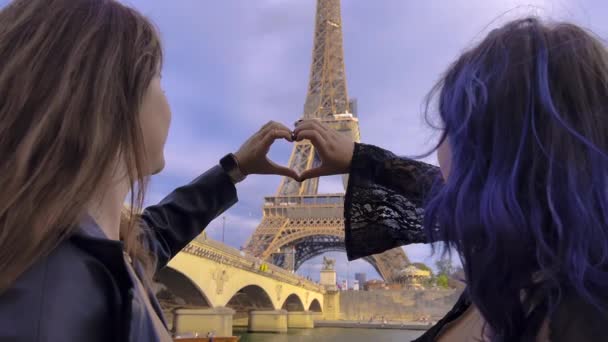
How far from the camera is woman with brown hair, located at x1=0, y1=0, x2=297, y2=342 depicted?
711 millimetres

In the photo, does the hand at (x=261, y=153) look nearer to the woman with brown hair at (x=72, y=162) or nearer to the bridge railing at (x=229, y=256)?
the woman with brown hair at (x=72, y=162)

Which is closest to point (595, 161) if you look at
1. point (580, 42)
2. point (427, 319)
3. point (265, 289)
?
point (580, 42)

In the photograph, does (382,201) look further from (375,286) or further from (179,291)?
(375,286)

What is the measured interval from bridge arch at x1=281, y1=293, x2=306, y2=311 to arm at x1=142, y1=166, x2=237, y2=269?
27.1 meters

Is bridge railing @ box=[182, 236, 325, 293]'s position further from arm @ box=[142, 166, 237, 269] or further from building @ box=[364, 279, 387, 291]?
building @ box=[364, 279, 387, 291]

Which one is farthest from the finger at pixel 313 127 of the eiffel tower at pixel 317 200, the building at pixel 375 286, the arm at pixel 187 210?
the building at pixel 375 286

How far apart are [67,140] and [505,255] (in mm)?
675

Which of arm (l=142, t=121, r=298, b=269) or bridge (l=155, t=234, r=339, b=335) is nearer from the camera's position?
arm (l=142, t=121, r=298, b=269)

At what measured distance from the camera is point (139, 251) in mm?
1179

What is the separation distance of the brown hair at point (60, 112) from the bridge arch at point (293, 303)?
27.9 meters

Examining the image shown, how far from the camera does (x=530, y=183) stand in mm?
748

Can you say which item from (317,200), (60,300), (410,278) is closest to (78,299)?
(60,300)

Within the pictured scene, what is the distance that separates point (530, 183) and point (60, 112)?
72 centimetres

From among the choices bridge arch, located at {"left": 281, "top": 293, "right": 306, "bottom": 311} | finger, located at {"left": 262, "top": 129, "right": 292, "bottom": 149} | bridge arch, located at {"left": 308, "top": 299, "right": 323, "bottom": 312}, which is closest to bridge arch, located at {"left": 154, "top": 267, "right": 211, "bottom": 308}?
bridge arch, located at {"left": 281, "top": 293, "right": 306, "bottom": 311}
